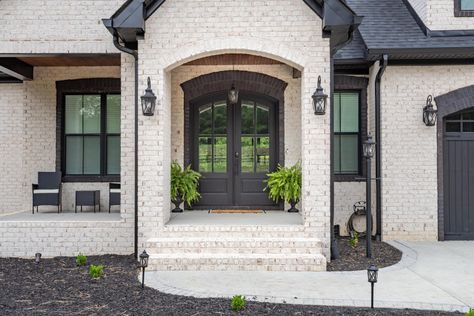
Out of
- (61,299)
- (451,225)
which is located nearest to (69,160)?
(61,299)

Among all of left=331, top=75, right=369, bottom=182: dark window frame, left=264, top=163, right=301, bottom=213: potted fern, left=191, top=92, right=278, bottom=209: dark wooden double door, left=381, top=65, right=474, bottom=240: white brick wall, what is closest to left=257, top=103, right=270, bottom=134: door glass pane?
left=191, top=92, right=278, bottom=209: dark wooden double door

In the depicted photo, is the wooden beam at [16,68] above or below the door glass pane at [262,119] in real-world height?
above

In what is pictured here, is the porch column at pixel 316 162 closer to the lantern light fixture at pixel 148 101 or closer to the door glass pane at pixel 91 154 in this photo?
the lantern light fixture at pixel 148 101

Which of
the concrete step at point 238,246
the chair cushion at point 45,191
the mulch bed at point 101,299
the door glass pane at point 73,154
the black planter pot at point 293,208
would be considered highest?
the door glass pane at point 73,154

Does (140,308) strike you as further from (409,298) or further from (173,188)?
(173,188)

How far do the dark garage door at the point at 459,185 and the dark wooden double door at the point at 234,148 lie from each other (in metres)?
3.68

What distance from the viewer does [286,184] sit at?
29.1ft

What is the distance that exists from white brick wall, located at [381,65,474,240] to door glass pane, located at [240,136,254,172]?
2864mm

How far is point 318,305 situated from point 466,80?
6.48 meters

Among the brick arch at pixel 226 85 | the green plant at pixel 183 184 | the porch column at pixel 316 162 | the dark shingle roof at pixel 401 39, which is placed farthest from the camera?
the brick arch at pixel 226 85

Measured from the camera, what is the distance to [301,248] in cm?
685

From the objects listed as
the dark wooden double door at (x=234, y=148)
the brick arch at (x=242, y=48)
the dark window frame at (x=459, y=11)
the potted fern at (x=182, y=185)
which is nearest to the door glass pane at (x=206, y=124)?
the dark wooden double door at (x=234, y=148)

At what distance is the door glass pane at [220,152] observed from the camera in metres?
9.62

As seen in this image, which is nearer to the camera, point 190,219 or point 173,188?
point 190,219
